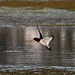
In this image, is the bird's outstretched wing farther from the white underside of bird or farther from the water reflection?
the water reflection

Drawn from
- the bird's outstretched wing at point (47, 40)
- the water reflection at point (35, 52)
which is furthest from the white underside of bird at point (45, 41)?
the water reflection at point (35, 52)

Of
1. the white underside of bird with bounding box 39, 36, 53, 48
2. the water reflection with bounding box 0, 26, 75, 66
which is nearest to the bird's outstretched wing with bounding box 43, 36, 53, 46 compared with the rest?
the white underside of bird with bounding box 39, 36, 53, 48

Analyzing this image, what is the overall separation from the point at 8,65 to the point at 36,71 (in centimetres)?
177

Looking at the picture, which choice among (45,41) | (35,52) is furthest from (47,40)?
(35,52)

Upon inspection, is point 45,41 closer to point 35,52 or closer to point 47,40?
point 47,40

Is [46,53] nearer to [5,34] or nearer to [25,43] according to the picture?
[25,43]

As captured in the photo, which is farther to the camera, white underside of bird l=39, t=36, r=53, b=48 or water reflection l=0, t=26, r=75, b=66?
water reflection l=0, t=26, r=75, b=66

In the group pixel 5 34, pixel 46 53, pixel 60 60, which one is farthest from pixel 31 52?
pixel 5 34

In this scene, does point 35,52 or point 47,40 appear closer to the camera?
point 47,40

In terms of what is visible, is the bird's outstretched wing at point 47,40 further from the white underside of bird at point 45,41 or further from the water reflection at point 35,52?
the water reflection at point 35,52

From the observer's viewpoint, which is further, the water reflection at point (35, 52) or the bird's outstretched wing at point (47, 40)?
the water reflection at point (35, 52)

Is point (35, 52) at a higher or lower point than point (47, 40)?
lower

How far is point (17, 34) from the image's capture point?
26.5 m

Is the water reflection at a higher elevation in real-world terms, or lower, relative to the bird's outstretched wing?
lower
